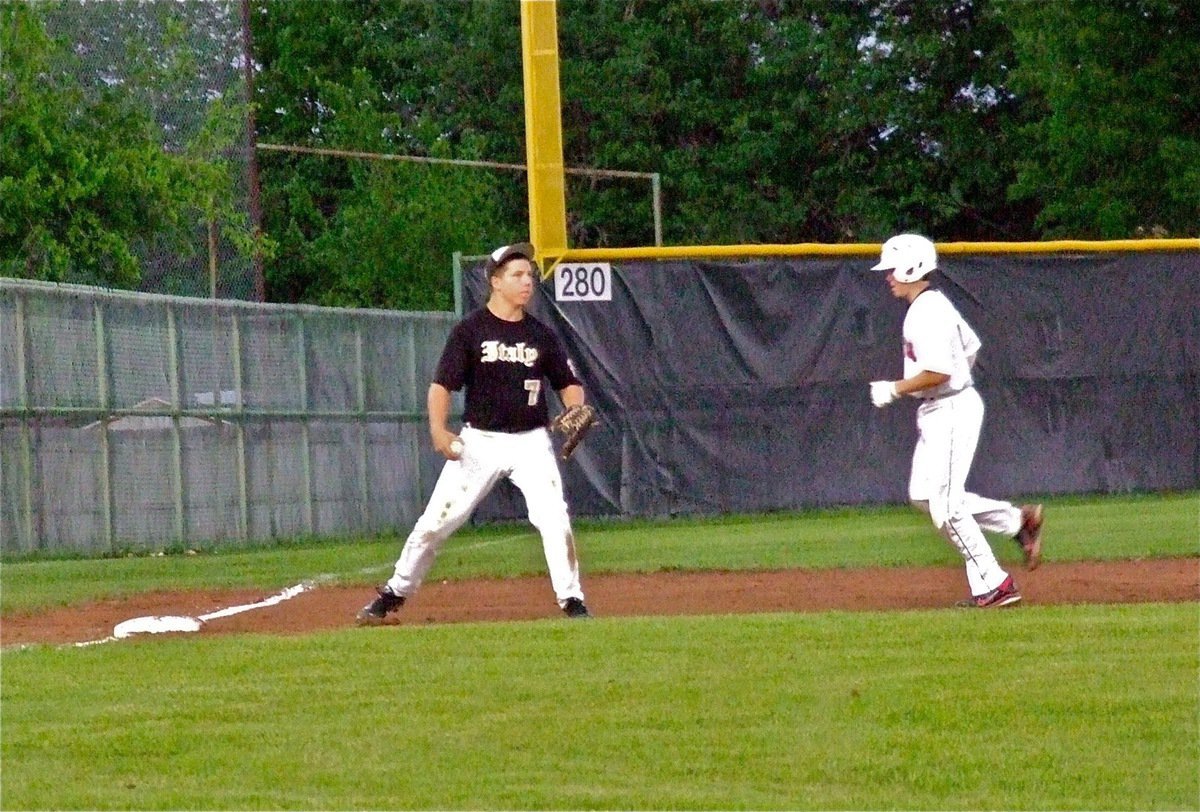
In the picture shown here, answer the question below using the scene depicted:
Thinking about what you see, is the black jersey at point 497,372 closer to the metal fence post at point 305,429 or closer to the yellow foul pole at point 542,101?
the yellow foul pole at point 542,101

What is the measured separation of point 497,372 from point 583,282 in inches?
402

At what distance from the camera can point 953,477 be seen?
10.1 m

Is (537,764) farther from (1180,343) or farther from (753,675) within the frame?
(1180,343)

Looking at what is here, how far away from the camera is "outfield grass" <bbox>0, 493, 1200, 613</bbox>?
14203mm

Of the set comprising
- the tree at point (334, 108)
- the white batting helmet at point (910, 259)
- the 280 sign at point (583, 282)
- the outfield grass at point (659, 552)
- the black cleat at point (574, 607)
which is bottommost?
the outfield grass at point (659, 552)

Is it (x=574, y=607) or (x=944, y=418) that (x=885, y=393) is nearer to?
(x=944, y=418)

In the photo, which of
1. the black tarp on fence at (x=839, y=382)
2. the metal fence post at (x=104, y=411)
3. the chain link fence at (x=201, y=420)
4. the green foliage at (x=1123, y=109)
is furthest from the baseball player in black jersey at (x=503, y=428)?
the green foliage at (x=1123, y=109)

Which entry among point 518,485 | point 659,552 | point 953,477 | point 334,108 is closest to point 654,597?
point 518,485

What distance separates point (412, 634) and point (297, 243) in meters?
40.4

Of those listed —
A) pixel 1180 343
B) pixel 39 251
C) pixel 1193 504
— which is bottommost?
pixel 1193 504

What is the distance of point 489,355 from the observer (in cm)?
1036

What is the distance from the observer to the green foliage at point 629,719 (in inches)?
Answer: 234

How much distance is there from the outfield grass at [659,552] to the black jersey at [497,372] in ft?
11.3

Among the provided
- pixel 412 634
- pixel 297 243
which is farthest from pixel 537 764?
pixel 297 243
